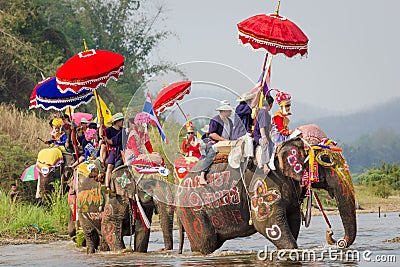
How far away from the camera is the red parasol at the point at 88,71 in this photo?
15477mm

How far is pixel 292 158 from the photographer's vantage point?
13461mm

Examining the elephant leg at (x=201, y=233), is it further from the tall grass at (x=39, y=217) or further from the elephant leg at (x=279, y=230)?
the tall grass at (x=39, y=217)

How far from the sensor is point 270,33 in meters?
13.8

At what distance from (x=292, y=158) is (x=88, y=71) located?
4.02 metres

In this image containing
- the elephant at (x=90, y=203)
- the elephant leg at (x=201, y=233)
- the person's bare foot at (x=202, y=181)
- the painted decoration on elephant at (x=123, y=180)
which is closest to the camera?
the person's bare foot at (x=202, y=181)

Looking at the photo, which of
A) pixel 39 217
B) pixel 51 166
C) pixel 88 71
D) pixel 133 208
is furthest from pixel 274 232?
pixel 39 217

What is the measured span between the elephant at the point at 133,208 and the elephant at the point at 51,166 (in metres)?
4.64

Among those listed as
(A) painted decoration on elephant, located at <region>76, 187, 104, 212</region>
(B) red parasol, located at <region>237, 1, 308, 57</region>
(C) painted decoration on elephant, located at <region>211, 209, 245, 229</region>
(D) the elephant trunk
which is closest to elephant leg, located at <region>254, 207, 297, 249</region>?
(C) painted decoration on elephant, located at <region>211, 209, 245, 229</region>

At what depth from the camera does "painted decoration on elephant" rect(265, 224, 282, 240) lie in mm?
13453

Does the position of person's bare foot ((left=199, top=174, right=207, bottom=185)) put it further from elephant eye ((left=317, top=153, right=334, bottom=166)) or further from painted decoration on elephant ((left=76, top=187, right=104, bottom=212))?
painted decoration on elephant ((left=76, top=187, right=104, bottom=212))

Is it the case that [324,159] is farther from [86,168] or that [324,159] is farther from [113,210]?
[86,168]

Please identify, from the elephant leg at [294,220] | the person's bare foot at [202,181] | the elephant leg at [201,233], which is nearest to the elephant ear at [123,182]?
the elephant leg at [201,233]

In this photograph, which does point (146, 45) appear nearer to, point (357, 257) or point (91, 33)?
point (91, 33)

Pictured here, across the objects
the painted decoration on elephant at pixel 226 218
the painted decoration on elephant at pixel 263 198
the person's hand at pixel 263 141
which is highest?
the person's hand at pixel 263 141
